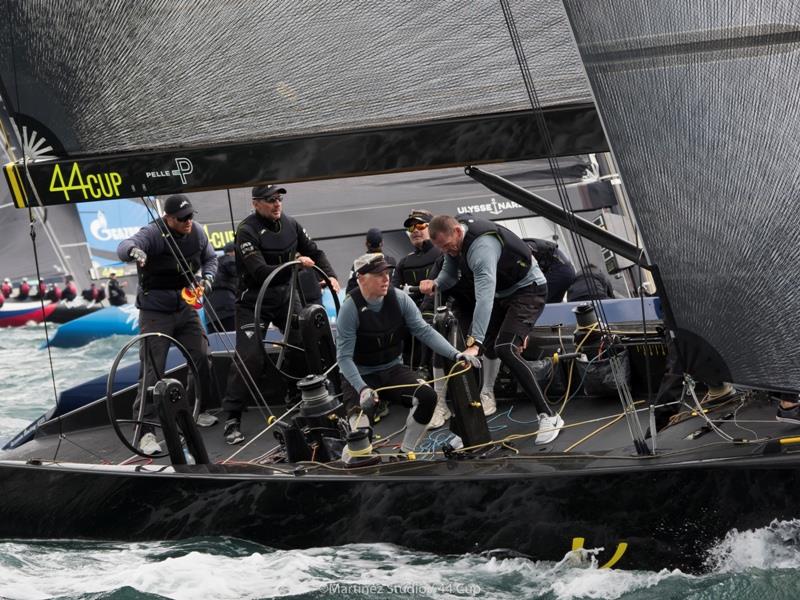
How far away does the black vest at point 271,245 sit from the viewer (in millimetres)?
6535

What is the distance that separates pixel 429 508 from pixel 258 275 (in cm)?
206

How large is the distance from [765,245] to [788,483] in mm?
819

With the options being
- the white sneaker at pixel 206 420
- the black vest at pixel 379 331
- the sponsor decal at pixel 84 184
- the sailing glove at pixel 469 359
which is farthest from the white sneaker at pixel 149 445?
the sailing glove at pixel 469 359

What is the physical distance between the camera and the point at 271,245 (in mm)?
6551

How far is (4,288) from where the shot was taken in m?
20.2

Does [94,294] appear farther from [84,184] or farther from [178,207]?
[84,184]

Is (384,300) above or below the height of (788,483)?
above

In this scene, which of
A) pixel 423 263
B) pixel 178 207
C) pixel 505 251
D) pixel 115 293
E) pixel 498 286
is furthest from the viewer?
pixel 115 293

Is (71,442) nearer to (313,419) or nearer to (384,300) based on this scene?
(313,419)

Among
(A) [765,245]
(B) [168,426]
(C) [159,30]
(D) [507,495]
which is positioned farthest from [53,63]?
(A) [765,245]

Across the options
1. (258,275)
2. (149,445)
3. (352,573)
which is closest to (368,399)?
(352,573)

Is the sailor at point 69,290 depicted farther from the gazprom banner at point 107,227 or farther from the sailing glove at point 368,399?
the sailing glove at point 368,399

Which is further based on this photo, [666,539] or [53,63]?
[53,63]

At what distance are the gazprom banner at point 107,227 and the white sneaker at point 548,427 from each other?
1460 cm
